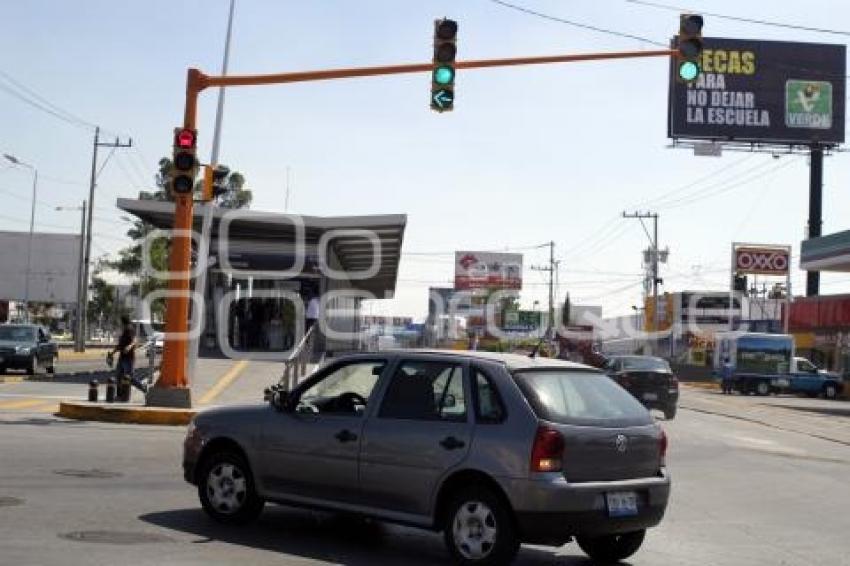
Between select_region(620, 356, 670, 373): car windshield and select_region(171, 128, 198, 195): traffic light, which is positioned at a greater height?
select_region(171, 128, 198, 195): traffic light

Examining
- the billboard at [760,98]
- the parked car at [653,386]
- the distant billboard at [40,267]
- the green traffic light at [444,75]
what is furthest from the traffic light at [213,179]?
the distant billboard at [40,267]

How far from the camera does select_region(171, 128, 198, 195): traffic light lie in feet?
60.9

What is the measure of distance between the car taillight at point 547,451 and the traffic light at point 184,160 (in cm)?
1192

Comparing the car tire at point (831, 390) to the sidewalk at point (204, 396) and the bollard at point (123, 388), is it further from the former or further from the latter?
the bollard at point (123, 388)

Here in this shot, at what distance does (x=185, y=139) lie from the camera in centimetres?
1855

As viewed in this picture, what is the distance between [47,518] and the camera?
30.4 ft

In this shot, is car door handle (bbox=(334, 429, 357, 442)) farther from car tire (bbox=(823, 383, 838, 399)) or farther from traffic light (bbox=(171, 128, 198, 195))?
car tire (bbox=(823, 383, 838, 399))

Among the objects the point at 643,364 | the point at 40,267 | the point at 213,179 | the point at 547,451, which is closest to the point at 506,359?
the point at 547,451

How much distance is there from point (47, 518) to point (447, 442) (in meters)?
3.53

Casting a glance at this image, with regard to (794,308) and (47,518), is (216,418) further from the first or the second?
(794,308)

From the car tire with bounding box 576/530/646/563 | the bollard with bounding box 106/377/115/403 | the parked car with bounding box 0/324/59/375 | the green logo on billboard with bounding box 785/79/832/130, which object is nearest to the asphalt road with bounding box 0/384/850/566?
the car tire with bounding box 576/530/646/563

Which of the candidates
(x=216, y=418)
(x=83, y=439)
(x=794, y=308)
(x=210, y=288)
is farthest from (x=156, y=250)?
(x=216, y=418)

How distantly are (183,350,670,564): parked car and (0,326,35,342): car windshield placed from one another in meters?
24.8

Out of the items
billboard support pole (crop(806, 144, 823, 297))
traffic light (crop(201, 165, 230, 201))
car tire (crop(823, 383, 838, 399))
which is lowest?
car tire (crop(823, 383, 838, 399))
